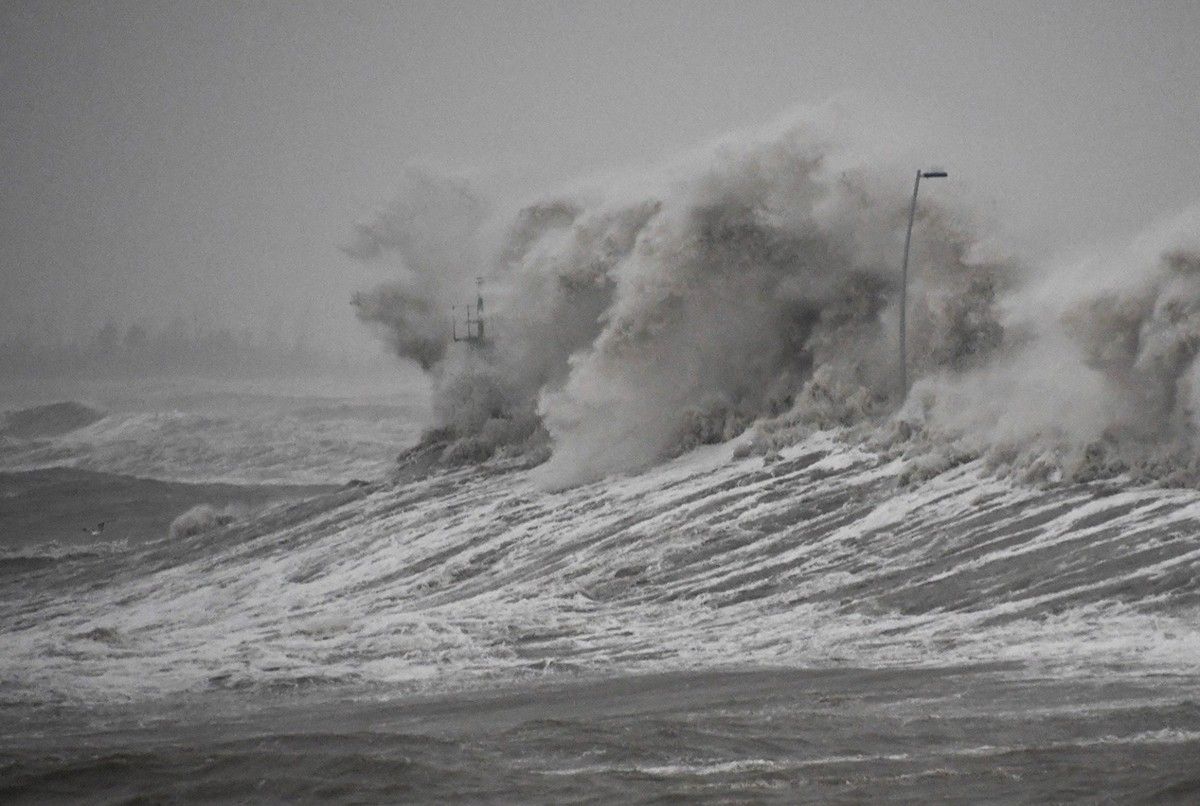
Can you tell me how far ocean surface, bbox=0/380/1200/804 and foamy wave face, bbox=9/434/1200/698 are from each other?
47mm

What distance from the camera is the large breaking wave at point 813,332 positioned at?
17.9m

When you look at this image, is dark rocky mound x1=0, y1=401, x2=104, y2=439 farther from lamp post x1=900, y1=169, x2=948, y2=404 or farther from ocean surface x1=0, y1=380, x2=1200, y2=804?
lamp post x1=900, y1=169, x2=948, y2=404

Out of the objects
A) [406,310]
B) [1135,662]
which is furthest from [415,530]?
[406,310]

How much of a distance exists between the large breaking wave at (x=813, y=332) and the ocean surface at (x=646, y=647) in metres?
0.94

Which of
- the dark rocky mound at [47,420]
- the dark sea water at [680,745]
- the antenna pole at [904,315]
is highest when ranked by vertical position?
the antenna pole at [904,315]

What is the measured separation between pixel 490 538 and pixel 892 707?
30.3 feet

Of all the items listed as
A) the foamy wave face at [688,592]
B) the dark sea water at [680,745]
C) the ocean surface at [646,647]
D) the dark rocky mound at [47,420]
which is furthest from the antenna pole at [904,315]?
the dark rocky mound at [47,420]

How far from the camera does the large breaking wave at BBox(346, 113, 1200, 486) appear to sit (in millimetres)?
17938

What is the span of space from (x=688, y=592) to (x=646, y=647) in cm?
177

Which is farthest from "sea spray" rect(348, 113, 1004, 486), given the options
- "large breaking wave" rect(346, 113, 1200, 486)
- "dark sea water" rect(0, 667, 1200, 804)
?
"dark sea water" rect(0, 667, 1200, 804)

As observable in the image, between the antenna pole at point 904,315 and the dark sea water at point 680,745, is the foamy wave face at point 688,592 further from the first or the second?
the antenna pole at point 904,315

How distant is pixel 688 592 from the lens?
1684cm

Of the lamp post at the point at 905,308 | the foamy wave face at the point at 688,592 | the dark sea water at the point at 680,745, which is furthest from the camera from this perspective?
the lamp post at the point at 905,308

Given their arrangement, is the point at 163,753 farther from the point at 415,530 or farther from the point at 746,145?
the point at 746,145
